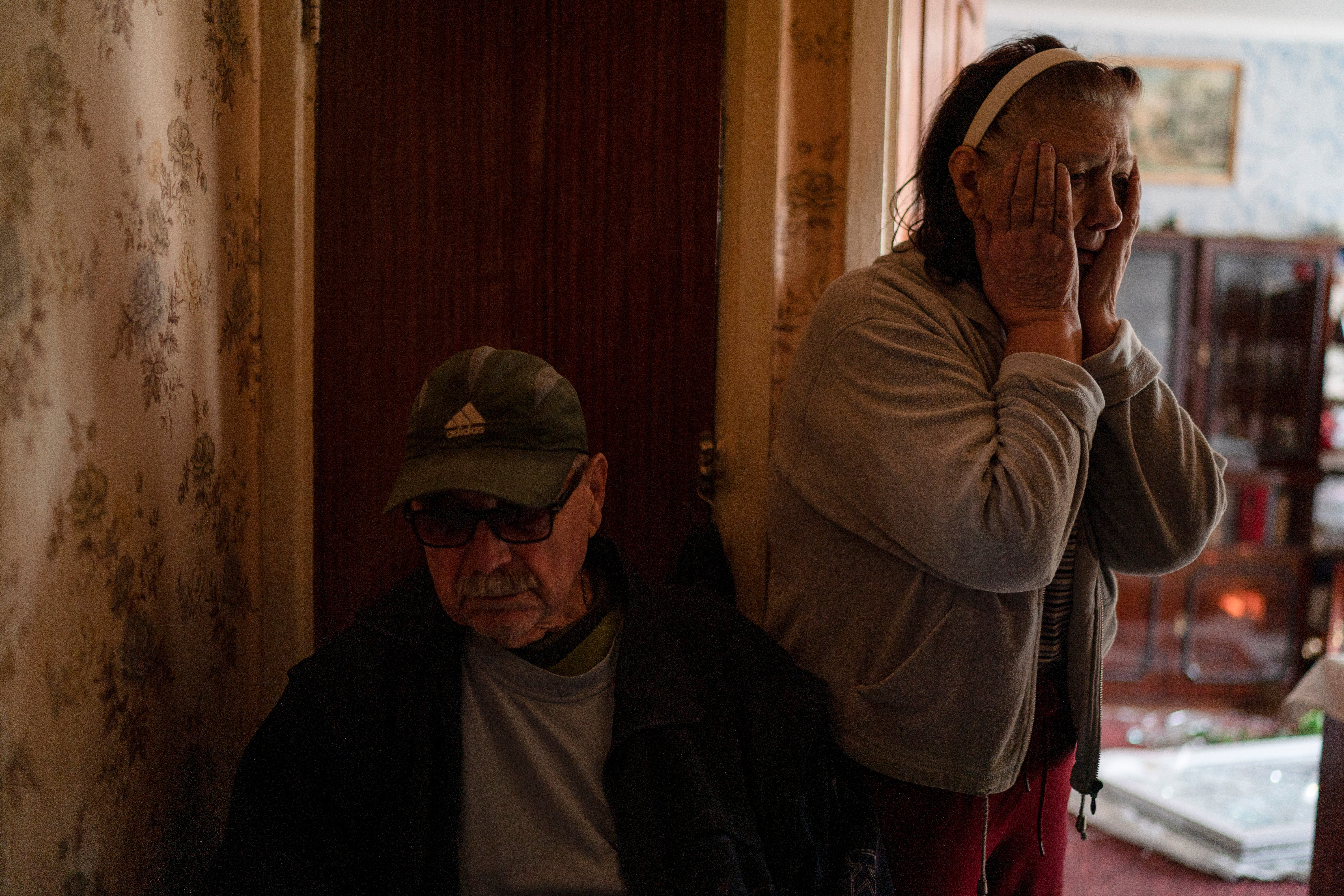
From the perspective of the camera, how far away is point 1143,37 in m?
3.98

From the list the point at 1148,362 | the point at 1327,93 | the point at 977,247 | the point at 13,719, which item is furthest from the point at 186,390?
the point at 1327,93

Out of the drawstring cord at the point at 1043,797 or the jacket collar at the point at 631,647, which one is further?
the drawstring cord at the point at 1043,797

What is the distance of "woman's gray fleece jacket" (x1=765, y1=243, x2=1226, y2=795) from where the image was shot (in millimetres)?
889

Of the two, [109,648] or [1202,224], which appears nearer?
[109,648]

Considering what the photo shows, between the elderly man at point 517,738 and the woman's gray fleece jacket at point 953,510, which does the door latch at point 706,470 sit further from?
the elderly man at point 517,738

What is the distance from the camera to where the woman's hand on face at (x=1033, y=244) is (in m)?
0.96

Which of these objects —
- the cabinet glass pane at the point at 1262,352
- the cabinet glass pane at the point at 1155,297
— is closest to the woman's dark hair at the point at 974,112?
the cabinet glass pane at the point at 1155,297

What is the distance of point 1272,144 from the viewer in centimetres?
402

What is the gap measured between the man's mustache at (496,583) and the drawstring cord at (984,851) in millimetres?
596

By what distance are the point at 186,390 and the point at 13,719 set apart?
47cm

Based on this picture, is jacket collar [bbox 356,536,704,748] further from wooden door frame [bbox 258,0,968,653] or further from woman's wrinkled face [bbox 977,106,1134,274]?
woman's wrinkled face [bbox 977,106,1134,274]

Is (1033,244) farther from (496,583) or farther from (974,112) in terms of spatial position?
(496,583)

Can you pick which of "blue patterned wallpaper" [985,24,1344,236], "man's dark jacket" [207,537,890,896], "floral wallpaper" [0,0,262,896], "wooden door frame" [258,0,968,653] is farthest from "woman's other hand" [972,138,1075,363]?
"blue patterned wallpaper" [985,24,1344,236]

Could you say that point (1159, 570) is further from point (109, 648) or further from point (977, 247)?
point (109, 648)
